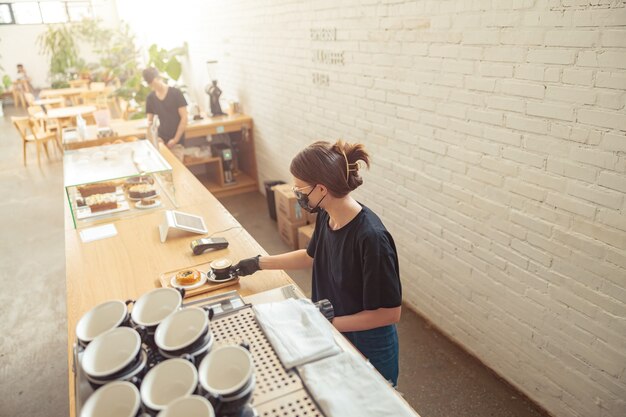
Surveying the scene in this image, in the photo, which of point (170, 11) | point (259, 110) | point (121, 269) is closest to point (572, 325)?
point (121, 269)

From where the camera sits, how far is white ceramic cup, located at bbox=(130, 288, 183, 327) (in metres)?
1.34

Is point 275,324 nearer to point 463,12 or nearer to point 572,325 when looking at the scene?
point 572,325

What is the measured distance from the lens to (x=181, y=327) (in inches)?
49.2

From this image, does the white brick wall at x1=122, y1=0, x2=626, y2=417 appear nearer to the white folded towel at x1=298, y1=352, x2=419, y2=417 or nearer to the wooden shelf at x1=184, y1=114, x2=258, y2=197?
the white folded towel at x1=298, y1=352, x2=419, y2=417

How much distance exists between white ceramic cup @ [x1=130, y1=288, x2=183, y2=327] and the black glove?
638mm

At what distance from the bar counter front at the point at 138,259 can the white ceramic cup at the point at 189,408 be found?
84 centimetres

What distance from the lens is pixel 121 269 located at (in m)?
2.26

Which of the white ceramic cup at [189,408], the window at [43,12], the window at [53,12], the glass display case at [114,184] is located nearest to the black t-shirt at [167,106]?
the glass display case at [114,184]

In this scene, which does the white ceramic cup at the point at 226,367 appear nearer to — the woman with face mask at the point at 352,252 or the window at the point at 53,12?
the woman with face mask at the point at 352,252

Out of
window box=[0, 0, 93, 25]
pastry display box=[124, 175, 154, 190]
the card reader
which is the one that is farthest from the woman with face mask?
window box=[0, 0, 93, 25]

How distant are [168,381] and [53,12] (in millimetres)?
15850

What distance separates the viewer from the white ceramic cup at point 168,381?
41.3 inches

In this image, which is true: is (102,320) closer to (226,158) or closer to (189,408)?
(189,408)

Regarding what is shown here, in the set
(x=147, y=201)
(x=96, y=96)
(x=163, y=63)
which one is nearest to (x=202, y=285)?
(x=147, y=201)
